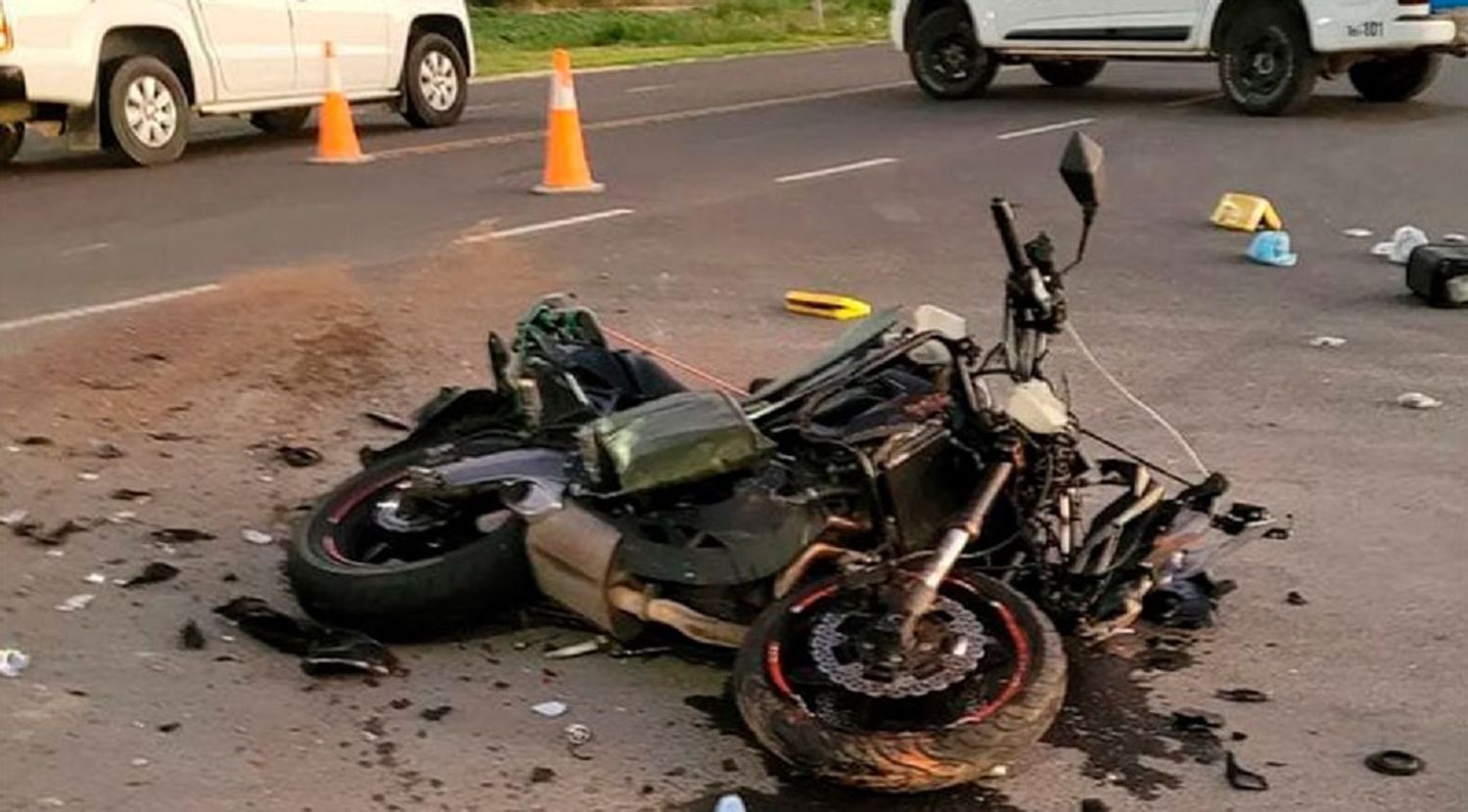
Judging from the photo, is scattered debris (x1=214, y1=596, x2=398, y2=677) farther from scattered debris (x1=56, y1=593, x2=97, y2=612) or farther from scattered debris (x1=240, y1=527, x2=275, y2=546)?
scattered debris (x1=240, y1=527, x2=275, y2=546)

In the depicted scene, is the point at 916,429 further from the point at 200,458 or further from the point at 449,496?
the point at 200,458

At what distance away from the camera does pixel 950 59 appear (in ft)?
59.4

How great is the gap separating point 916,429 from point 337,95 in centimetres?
1058

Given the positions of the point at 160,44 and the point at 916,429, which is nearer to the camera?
the point at 916,429

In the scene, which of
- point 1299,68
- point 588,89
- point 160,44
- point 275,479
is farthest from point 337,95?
point 275,479

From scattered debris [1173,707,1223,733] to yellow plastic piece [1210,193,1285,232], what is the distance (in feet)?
21.7

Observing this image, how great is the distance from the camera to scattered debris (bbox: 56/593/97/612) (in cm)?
465

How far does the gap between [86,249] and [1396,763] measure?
25.4 ft

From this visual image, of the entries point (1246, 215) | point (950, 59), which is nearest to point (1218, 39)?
point (950, 59)

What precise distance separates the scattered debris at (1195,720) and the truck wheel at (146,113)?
35.5 feet

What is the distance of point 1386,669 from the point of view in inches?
168

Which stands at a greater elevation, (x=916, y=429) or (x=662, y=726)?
(x=916, y=429)

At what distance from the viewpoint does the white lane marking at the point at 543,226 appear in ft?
33.0

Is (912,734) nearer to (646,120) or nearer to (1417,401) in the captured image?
(1417,401)
